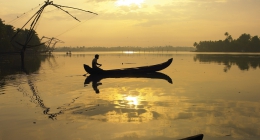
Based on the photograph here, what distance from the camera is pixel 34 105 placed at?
10648 millimetres

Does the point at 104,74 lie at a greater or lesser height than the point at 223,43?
lesser

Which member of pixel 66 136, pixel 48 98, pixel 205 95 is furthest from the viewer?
pixel 205 95

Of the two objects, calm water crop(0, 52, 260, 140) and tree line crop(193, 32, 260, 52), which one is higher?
tree line crop(193, 32, 260, 52)

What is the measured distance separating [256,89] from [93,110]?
10.7 metres

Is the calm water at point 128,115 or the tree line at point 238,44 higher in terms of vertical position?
the tree line at point 238,44

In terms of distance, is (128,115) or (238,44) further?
(238,44)

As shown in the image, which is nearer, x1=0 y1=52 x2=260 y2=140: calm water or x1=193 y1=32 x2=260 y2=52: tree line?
x1=0 y1=52 x2=260 y2=140: calm water

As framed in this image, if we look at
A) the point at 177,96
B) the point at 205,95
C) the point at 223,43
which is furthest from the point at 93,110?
the point at 223,43

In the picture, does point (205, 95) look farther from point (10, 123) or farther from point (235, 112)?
point (10, 123)

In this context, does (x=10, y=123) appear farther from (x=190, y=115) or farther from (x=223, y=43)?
(x=223, y=43)

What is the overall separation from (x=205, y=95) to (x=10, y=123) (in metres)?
9.37

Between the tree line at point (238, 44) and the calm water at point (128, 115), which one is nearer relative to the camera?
the calm water at point (128, 115)

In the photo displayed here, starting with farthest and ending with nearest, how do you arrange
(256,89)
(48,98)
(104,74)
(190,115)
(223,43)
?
Answer: (223,43) → (104,74) → (256,89) → (48,98) → (190,115)

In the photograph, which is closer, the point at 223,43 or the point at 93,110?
the point at 93,110
